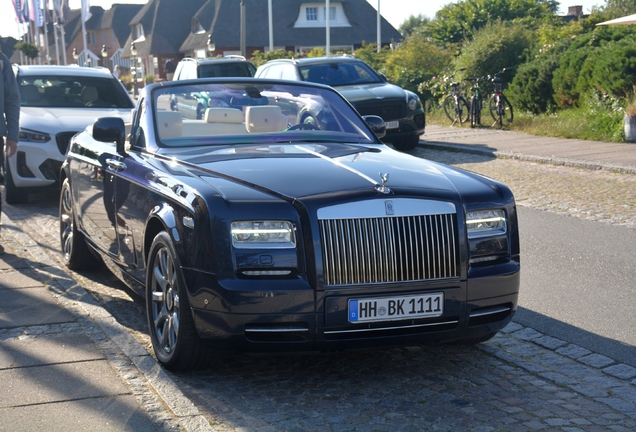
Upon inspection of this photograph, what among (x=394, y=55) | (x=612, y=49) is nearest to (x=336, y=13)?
(x=394, y=55)

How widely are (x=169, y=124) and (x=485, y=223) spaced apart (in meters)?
2.43

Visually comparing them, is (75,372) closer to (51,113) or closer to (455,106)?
(51,113)

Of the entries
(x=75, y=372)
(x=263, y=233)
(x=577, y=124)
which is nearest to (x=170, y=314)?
Result: (x=75, y=372)

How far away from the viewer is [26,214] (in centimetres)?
1139

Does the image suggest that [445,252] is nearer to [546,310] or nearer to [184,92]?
[546,310]

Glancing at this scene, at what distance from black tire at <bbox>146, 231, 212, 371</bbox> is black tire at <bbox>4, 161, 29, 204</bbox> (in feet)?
24.0

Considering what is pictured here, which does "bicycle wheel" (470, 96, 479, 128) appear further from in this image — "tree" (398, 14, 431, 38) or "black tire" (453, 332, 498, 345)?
"tree" (398, 14, 431, 38)

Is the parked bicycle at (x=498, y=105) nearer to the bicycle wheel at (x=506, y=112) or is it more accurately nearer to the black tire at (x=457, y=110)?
the bicycle wheel at (x=506, y=112)

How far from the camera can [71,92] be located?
13203 mm

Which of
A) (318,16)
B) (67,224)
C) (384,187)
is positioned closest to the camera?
(384,187)

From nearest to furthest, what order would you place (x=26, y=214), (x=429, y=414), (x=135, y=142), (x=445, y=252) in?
1. (x=429, y=414)
2. (x=445, y=252)
3. (x=135, y=142)
4. (x=26, y=214)

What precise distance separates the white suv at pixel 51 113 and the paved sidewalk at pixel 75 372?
4.61 meters

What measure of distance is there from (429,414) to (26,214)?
27.0ft

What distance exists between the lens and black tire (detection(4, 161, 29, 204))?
1195cm
